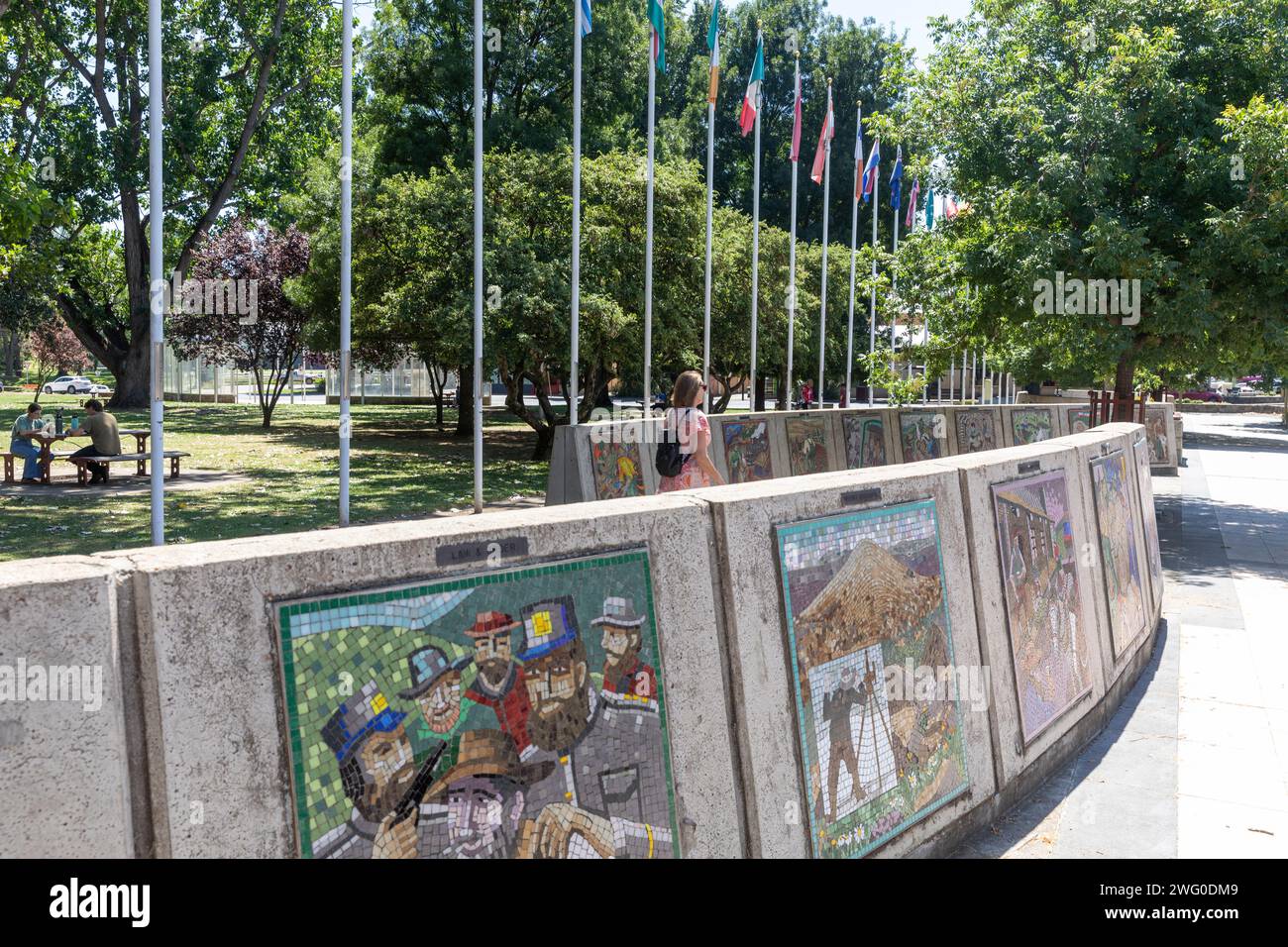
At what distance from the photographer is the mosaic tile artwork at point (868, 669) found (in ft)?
14.5

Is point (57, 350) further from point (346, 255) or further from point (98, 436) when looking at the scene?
point (346, 255)

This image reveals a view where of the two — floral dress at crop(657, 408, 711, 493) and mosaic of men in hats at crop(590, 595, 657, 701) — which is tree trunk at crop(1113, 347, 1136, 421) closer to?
floral dress at crop(657, 408, 711, 493)

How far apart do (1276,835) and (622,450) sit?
8755 millimetres

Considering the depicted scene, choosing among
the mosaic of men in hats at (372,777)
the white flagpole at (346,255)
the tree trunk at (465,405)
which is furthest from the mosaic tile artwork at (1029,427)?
the tree trunk at (465,405)

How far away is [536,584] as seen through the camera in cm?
361

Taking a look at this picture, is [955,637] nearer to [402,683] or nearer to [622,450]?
[402,683]

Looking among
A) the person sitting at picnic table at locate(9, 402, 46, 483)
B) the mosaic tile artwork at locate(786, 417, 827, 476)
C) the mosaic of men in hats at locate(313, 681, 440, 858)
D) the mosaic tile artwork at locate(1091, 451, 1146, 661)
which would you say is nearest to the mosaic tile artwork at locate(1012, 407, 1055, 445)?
the mosaic tile artwork at locate(786, 417, 827, 476)

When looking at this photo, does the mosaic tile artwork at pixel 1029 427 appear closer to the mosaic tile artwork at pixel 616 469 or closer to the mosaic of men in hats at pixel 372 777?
the mosaic tile artwork at pixel 616 469

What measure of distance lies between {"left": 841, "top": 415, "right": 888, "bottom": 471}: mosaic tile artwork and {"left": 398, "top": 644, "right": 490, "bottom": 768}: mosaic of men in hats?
601 inches

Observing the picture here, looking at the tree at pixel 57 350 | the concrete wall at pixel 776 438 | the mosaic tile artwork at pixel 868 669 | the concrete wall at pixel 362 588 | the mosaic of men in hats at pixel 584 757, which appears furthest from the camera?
the tree at pixel 57 350

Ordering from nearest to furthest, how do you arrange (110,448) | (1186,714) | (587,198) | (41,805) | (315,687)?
(41,805)
(315,687)
(1186,714)
(110,448)
(587,198)

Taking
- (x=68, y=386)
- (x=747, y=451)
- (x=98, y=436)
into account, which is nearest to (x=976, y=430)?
(x=747, y=451)

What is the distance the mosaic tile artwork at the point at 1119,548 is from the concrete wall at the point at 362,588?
1.89 metres

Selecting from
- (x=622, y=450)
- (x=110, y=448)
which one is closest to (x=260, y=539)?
(x=622, y=450)
